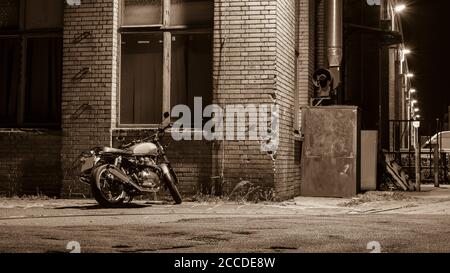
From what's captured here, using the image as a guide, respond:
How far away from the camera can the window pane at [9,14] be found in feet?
40.8

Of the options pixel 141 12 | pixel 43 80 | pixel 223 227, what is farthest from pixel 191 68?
pixel 223 227

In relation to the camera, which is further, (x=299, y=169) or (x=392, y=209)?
(x=299, y=169)

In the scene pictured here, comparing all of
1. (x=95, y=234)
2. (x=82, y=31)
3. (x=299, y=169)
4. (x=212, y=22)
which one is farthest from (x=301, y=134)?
(x=95, y=234)

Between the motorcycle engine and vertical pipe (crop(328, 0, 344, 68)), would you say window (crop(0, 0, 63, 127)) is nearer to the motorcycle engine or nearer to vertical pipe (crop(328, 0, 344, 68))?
the motorcycle engine

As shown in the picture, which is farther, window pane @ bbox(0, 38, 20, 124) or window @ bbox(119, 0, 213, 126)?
window pane @ bbox(0, 38, 20, 124)

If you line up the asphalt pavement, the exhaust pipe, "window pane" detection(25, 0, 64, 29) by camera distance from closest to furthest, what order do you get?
the asphalt pavement → "window pane" detection(25, 0, 64, 29) → the exhaust pipe

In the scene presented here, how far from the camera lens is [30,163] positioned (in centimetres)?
1195

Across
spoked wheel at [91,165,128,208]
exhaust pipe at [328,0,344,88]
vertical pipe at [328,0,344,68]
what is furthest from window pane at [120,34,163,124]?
vertical pipe at [328,0,344,68]

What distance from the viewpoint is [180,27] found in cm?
1165

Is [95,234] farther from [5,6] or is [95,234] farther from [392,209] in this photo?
[5,6]

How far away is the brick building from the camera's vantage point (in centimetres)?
1110

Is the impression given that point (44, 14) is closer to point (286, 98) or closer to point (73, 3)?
point (73, 3)

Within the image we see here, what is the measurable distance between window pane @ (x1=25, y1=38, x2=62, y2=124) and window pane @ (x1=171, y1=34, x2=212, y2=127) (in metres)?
2.16
